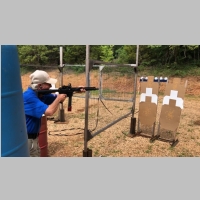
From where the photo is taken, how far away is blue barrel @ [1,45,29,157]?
1.51m

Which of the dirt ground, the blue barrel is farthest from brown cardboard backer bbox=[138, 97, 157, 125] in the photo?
the blue barrel

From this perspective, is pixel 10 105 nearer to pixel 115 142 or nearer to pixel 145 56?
pixel 115 142

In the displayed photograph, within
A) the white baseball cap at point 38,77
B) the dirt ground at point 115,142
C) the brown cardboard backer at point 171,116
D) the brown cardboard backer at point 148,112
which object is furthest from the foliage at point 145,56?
the white baseball cap at point 38,77

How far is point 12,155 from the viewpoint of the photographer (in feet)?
5.36

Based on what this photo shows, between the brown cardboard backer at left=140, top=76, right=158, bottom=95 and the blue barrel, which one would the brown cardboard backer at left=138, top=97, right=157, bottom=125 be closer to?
the brown cardboard backer at left=140, top=76, right=158, bottom=95

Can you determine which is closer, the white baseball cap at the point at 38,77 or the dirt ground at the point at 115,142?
the white baseball cap at the point at 38,77

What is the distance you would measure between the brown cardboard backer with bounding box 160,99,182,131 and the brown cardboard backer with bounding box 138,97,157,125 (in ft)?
0.76

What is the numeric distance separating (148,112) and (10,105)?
12.7 ft

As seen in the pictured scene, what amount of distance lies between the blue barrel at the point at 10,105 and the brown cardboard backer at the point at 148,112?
371 centimetres

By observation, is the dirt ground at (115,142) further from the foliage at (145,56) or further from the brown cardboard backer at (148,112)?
the foliage at (145,56)

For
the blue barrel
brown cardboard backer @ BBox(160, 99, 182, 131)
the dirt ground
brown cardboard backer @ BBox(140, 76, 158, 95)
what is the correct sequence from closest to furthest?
1. the blue barrel
2. the dirt ground
3. brown cardboard backer @ BBox(160, 99, 182, 131)
4. brown cardboard backer @ BBox(140, 76, 158, 95)

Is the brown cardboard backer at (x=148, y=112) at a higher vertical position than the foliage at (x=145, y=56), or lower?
lower

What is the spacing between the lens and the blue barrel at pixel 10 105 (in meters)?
1.51

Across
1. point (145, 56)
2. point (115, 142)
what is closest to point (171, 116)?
point (115, 142)
